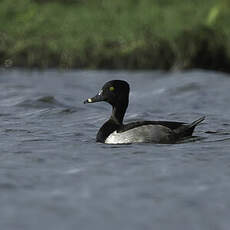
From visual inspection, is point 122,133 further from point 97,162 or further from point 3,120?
point 3,120

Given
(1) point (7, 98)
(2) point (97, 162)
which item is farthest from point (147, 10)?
(2) point (97, 162)

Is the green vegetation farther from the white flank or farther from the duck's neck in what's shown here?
the white flank

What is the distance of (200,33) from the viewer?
21656 mm

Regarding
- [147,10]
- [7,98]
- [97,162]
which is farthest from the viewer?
[147,10]

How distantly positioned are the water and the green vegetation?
22.2 ft

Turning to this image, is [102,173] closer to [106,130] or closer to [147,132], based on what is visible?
[147,132]

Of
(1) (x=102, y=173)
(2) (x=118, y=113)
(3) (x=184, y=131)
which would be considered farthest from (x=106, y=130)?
(1) (x=102, y=173)

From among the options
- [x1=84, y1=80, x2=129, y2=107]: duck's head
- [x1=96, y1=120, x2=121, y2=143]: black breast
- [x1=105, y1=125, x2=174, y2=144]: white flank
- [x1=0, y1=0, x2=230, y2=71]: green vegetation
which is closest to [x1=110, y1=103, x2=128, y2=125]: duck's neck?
[x1=84, y1=80, x2=129, y2=107]: duck's head

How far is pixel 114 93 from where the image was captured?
1084 centimetres

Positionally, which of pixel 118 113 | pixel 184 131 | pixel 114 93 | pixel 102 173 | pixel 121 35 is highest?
pixel 121 35

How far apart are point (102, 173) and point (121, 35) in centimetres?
1536

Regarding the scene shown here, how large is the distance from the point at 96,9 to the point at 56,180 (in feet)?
61.6

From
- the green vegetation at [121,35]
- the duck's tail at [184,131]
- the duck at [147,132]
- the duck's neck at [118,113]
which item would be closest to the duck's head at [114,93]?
the duck's neck at [118,113]

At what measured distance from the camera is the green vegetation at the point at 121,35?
70.0 ft
